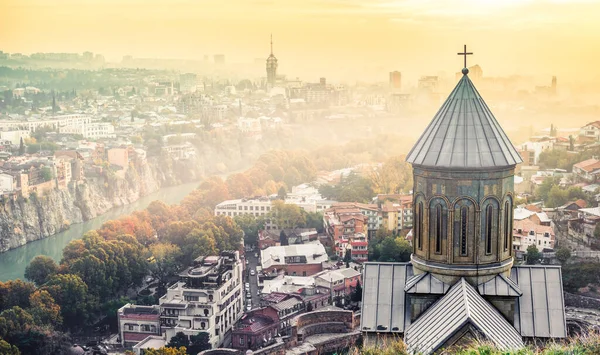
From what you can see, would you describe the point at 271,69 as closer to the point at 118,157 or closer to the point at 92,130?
the point at 92,130

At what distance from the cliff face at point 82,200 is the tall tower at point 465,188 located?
44.4ft

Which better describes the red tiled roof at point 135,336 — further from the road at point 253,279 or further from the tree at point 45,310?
the road at point 253,279

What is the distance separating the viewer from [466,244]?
4.75 metres

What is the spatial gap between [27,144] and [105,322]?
1001 cm

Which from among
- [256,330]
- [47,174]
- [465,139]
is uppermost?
[465,139]

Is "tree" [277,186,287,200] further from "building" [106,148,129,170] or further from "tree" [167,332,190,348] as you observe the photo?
"tree" [167,332,190,348]

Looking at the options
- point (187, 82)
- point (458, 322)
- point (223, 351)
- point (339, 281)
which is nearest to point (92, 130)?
point (187, 82)

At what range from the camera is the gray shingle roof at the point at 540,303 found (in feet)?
14.9

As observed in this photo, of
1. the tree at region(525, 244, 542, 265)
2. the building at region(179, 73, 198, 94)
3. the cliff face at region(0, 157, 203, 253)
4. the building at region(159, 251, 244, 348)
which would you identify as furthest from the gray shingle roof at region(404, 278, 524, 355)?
the building at region(179, 73, 198, 94)

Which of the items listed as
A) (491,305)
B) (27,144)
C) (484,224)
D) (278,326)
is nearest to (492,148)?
(484,224)

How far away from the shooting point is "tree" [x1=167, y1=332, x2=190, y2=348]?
9.91m

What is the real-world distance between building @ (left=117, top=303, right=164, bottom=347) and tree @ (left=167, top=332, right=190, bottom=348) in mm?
444

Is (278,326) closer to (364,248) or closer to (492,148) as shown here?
(364,248)

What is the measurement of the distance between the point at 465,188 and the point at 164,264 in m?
9.97
